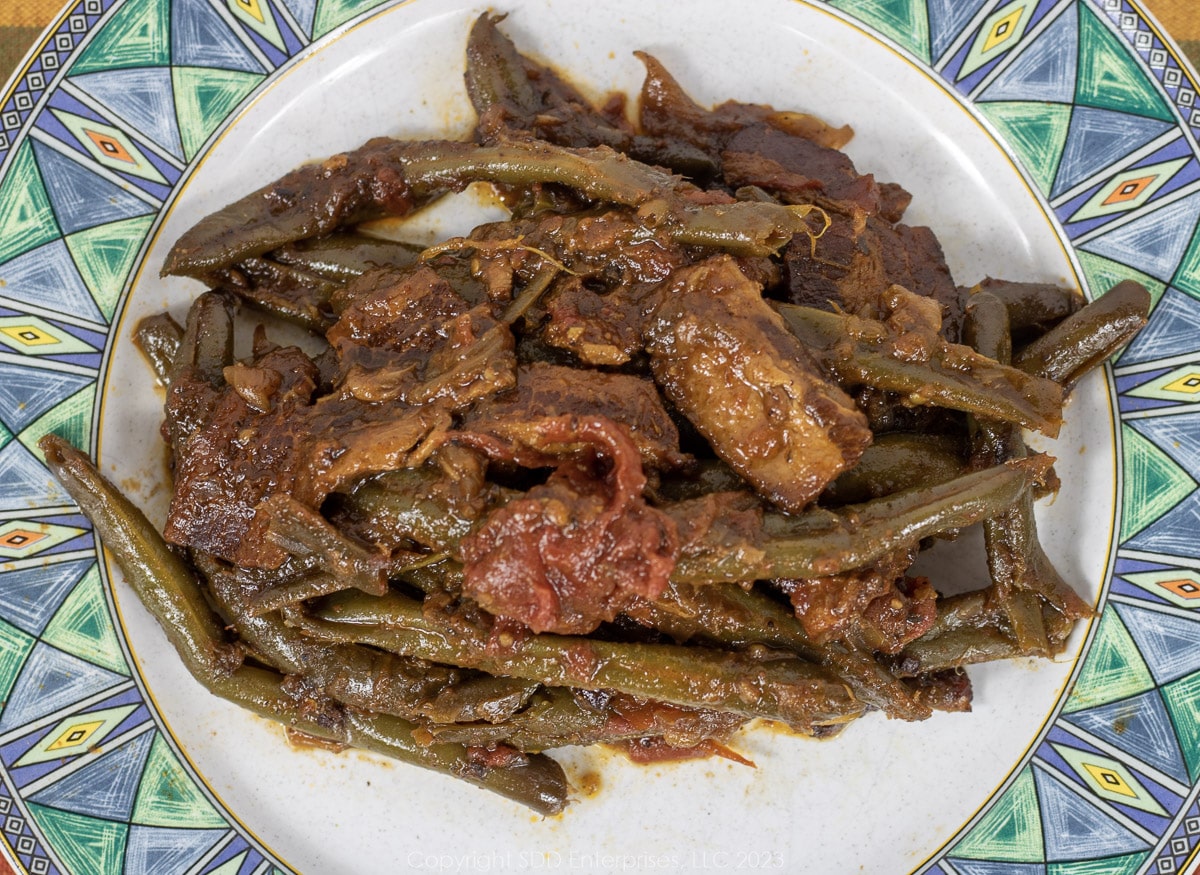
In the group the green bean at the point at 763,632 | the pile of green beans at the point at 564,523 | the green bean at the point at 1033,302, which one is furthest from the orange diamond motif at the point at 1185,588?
the green bean at the point at 763,632

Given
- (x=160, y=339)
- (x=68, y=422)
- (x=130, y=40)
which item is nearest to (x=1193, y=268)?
(x=160, y=339)

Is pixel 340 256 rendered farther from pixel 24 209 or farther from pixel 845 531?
pixel 845 531

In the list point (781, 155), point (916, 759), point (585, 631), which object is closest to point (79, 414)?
point (585, 631)

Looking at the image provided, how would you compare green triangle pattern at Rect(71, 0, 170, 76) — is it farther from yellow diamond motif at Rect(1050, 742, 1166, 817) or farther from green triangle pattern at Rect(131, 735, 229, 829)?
yellow diamond motif at Rect(1050, 742, 1166, 817)

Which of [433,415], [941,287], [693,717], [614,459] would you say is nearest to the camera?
[614,459]

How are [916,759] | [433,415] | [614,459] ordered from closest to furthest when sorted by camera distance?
[614,459] < [433,415] < [916,759]

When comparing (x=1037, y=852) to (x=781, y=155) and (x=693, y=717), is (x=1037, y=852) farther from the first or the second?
(x=781, y=155)

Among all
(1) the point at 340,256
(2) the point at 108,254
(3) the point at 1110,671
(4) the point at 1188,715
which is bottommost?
(4) the point at 1188,715
